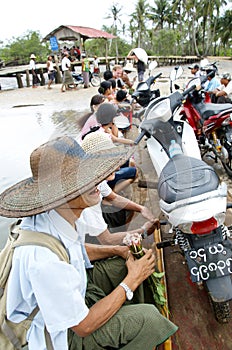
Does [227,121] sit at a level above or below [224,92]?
below

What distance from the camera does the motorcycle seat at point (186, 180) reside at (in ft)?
5.51

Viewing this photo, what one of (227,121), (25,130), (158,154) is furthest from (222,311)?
(25,130)

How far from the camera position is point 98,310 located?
1.26m

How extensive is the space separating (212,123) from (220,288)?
230 cm

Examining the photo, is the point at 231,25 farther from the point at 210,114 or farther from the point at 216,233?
the point at 216,233

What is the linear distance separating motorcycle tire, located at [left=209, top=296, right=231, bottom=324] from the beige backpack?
972mm

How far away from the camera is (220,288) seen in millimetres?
1587

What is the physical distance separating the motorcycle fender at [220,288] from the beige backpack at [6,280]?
2.91 feet

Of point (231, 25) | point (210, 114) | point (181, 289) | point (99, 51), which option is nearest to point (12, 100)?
point (210, 114)

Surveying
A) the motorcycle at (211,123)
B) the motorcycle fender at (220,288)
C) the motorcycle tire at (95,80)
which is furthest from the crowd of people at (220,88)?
the motorcycle tire at (95,80)

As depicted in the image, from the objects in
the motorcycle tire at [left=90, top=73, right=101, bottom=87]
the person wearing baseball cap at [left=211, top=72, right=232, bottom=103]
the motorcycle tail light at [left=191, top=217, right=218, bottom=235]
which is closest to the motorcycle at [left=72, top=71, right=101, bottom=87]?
the motorcycle tire at [left=90, top=73, right=101, bottom=87]

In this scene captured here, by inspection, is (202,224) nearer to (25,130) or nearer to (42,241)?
(42,241)

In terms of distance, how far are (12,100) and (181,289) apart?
11568 mm

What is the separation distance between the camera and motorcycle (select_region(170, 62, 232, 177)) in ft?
11.0
